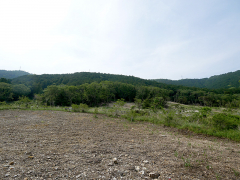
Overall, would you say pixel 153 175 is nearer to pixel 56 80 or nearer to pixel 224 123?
pixel 224 123

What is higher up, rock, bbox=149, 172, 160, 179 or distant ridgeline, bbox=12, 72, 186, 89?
distant ridgeline, bbox=12, 72, 186, 89

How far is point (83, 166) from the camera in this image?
140 inches

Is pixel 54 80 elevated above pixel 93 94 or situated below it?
above

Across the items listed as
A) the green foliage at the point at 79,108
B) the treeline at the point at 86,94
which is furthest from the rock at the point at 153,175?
the treeline at the point at 86,94

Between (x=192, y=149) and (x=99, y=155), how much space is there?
168 inches

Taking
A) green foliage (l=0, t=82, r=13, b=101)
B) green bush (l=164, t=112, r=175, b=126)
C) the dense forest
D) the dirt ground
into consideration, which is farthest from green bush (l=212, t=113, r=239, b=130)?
green foliage (l=0, t=82, r=13, b=101)

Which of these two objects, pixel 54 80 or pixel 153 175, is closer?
pixel 153 175

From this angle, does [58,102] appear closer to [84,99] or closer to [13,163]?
[84,99]

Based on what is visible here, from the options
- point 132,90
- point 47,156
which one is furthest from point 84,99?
point 47,156

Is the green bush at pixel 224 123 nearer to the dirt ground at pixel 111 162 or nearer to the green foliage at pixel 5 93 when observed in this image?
the dirt ground at pixel 111 162

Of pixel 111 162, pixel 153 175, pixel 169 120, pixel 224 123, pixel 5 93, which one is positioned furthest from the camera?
pixel 5 93

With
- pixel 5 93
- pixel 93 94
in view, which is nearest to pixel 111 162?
pixel 93 94

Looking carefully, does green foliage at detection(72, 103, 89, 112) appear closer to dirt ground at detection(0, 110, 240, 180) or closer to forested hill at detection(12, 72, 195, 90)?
dirt ground at detection(0, 110, 240, 180)

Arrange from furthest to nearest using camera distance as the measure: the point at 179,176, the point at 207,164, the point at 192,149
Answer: the point at 192,149
the point at 207,164
the point at 179,176
